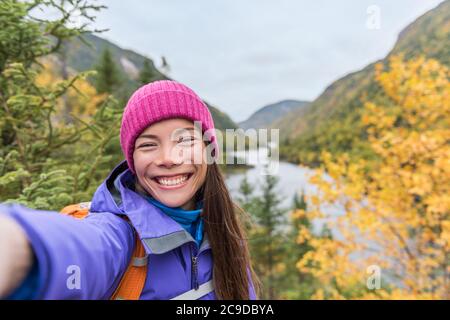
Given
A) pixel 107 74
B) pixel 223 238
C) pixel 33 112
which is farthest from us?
pixel 107 74

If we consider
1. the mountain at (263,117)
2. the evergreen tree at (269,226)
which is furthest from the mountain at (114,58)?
the evergreen tree at (269,226)

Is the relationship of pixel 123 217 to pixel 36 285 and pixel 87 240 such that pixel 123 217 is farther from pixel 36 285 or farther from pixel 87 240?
pixel 36 285

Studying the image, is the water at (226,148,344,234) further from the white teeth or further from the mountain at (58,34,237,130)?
the white teeth

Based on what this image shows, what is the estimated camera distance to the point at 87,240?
0.84 metres

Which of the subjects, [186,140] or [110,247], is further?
[186,140]

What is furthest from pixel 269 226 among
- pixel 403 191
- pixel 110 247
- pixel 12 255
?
pixel 12 255

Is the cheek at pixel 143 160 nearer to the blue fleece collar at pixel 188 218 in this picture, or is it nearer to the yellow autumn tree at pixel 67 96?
the blue fleece collar at pixel 188 218

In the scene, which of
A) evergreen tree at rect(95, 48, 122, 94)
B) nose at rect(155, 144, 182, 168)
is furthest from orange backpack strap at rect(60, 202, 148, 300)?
evergreen tree at rect(95, 48, 122, 94)

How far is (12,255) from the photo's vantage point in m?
0.63

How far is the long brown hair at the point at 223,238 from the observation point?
1.31m

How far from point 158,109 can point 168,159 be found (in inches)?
8.8

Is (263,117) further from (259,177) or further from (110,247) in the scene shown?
(110,247)
